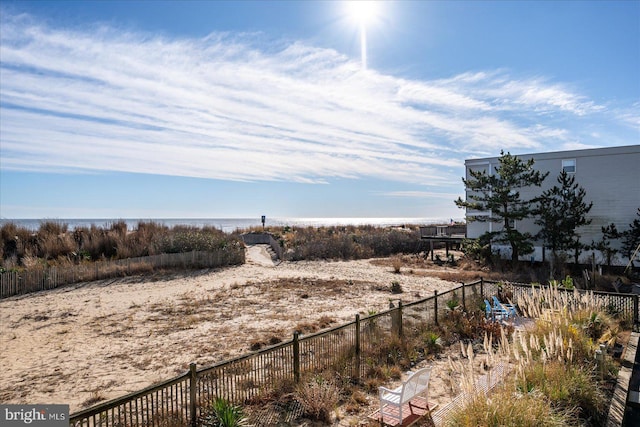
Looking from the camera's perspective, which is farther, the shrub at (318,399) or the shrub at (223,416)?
the shrub at (318,399)

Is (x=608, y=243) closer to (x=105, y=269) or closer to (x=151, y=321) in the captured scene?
(x=151, y=321)

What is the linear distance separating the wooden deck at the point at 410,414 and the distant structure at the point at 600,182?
2212cm

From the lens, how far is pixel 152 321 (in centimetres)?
1319

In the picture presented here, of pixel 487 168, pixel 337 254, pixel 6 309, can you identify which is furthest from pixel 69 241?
pixel 487 168

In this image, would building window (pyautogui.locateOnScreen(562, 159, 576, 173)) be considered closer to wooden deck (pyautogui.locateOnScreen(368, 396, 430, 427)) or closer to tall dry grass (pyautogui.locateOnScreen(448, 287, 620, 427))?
tall dry grass (pyautogui.locateOnScreen(448, 287, 620, 427))

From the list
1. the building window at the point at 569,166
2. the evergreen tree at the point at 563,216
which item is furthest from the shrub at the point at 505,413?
the building window at the point at 569,166

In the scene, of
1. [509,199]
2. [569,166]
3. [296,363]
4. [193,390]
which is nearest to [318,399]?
[296,363]

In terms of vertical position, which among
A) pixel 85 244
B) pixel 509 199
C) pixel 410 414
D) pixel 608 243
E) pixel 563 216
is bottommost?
pixel 410 414

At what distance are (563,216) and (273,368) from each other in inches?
893

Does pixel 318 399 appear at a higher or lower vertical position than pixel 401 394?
Result: lower

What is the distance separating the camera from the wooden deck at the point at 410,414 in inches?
235

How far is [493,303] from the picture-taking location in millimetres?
13180

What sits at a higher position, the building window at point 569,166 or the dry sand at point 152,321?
the building window at point 569,166

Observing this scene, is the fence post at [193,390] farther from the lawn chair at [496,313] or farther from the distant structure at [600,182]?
the distant structure at [600,182]
